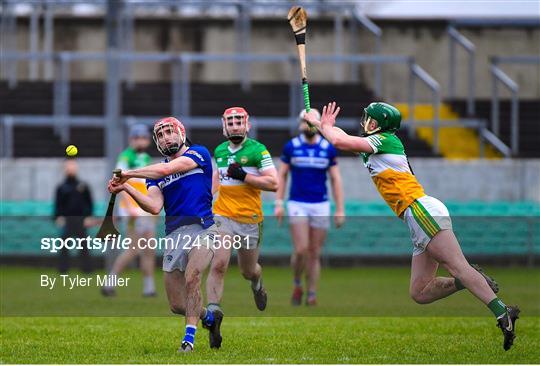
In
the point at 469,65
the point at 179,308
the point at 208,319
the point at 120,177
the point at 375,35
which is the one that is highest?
the point at 375,35

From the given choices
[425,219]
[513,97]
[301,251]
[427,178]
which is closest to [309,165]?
[301,251]

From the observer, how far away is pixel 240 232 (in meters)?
14.2

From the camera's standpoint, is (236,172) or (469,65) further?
(469,65)

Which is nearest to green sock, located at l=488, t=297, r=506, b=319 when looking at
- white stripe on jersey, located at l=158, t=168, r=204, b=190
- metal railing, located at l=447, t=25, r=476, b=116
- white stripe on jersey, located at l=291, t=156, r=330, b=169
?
white stripe on jersey, located at l=158, t=168, r=204, b=190

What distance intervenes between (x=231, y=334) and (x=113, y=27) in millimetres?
9044

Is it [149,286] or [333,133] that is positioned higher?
[333,133]

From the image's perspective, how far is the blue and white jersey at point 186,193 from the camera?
12.3m

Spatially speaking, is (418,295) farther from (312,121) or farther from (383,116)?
(312,121)

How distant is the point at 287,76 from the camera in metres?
29.4

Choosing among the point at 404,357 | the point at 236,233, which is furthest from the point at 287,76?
the point at 404,357

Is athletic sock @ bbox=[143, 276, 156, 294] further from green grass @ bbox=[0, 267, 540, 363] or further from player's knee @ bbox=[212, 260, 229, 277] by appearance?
player's knee @ bbox=[212, 260, 229, 277]

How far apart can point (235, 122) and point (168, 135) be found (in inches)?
61.0

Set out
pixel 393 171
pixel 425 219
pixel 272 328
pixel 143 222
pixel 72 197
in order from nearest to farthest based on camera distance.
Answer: pixel 425 219 → pixel 393 171 → pixel 272 328 → pixel 143 222 → pixel 72 197

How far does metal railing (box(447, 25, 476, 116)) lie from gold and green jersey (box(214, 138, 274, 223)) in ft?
45.5
